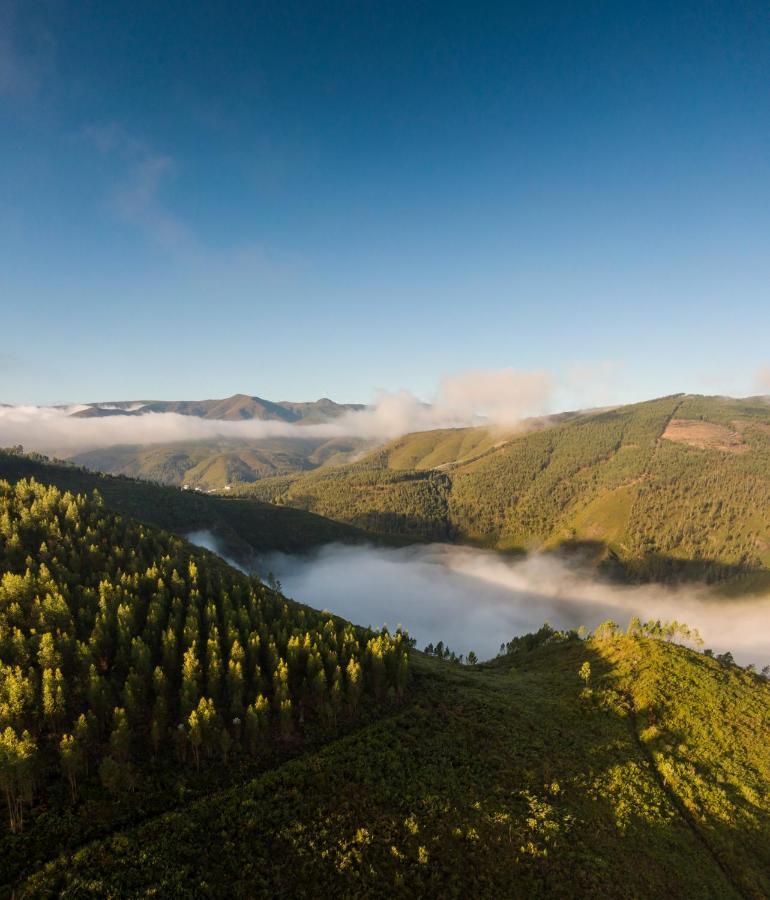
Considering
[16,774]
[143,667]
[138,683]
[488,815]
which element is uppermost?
[16,774]

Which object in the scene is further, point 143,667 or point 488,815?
point 143,667

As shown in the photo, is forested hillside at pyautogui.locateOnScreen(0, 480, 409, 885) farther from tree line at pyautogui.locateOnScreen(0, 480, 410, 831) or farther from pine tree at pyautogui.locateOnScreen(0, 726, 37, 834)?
tree line at pyautogui.locateOnScreen(0, 480, 410, 831)

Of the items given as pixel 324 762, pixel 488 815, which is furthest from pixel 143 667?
pixel 488 815

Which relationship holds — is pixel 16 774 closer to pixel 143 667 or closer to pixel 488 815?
pixel 143 667

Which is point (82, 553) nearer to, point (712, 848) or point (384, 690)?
point (384, 690)

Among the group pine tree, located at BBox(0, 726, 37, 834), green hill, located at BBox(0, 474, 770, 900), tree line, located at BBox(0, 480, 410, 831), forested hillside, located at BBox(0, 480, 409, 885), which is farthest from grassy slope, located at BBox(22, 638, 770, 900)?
pine tree, located at BBox(0, 726, 37, 834)

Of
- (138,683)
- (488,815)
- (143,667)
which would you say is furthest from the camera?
(143,667)

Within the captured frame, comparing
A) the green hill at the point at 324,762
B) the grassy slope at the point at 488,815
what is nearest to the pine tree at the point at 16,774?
the green hill at the point at 324,762
